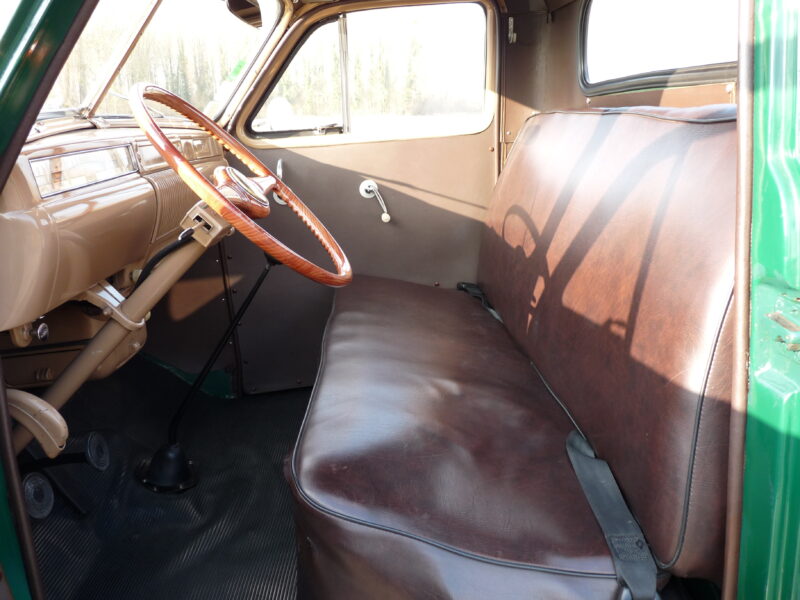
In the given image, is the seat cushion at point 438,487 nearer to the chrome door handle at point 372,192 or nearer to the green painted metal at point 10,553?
the green painted metal at point 10,553

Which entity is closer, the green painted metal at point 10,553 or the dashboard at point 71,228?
the green painted metal at point 10,553

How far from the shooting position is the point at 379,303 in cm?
216

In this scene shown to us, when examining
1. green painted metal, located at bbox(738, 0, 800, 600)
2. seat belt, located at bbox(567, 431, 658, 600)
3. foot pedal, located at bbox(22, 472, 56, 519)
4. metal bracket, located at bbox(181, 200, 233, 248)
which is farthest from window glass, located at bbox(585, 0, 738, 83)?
foot pedal, located at bbox(22, 472, 56, 519)

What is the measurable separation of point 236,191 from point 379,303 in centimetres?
81

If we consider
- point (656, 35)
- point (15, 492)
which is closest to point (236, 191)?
point (15, 492)

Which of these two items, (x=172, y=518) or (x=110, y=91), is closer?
(x=172, y=518)

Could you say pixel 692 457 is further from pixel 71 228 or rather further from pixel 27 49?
pixel 71 228

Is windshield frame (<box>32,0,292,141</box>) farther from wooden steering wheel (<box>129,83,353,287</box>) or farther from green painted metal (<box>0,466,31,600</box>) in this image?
green painted metal (<box>0,466,31,600</box>)

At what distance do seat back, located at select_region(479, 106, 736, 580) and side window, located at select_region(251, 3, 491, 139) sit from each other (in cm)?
87

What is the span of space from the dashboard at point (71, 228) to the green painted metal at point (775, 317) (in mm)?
1125

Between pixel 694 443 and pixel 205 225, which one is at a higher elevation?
pixel 205 225

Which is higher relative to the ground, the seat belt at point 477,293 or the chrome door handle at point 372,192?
the chrome door handle at point 372,192

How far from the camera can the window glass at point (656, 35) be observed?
144cm

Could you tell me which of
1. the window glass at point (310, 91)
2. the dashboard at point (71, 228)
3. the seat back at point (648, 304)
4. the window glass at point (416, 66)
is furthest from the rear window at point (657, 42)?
the dashboard at point (71, 228)
